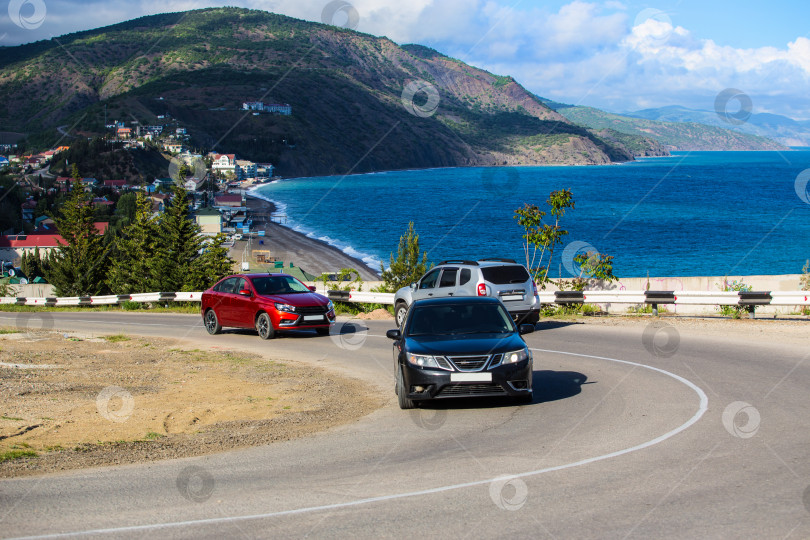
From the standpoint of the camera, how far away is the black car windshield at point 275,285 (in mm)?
19578

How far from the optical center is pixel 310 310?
62.7ft

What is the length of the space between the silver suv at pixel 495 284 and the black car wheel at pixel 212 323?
5935mm

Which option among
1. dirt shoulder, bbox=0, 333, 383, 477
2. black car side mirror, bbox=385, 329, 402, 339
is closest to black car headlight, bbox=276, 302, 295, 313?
dirt shoulder, bbox=0, 333, 383, 477

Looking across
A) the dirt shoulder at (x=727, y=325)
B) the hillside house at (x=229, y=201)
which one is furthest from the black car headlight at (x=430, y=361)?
the hillside house at (x=229, y=201)

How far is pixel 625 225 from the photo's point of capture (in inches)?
4323

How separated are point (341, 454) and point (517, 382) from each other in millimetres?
2824

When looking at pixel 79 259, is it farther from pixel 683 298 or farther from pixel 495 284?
pixel 683 298

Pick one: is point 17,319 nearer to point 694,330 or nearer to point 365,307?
point 365,307

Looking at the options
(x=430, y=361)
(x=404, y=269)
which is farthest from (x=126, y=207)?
(x=430, y=361)

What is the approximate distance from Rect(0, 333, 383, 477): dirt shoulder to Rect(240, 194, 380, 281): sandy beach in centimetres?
4774

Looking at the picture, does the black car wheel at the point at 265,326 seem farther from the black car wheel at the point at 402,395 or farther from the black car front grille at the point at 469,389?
the black car front grille at the point at 469,389

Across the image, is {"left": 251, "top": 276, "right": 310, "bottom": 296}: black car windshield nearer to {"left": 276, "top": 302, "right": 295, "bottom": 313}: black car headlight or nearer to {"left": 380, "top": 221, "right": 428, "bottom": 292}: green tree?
{"left": 276, "top": 302, "right": 295, "bottom": 313}: black car headlight

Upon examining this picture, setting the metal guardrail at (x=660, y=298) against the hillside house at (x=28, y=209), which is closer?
the metal guardrail at (x=660, y=298)

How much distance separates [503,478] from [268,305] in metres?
13.0
